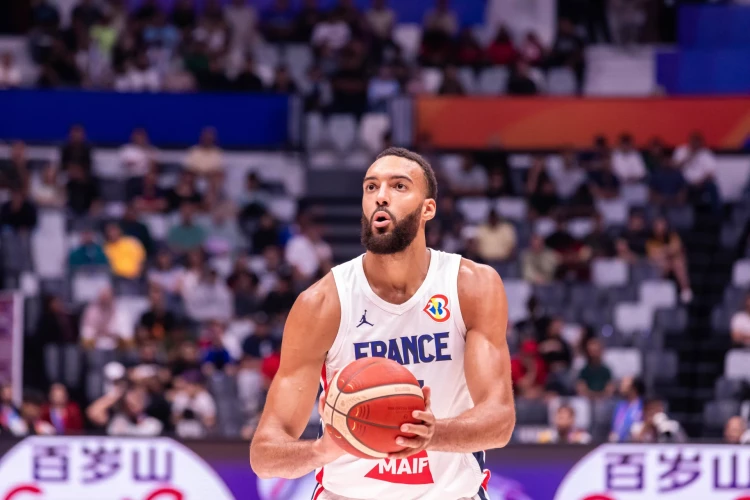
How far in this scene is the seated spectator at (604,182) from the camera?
1788 cm

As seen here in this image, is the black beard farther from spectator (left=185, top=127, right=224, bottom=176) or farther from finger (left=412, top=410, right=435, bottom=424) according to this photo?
spectator (left=185, top=127, right=224, bottom=176)

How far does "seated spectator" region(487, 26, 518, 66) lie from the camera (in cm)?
2089

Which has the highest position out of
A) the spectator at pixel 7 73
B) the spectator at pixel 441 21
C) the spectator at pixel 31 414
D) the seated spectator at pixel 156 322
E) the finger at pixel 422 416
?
the spectator at pixel 441 21

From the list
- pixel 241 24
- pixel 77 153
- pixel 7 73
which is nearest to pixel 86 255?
pixel 77 153

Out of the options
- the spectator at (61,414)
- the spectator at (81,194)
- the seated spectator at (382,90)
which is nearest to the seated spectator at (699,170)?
the seated spectator at (382,90)

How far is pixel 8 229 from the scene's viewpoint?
1588 centimetres

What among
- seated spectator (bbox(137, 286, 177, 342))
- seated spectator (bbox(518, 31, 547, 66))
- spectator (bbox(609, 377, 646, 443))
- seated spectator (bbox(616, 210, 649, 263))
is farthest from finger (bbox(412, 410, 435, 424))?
seated spectator (bbox(518, 31, 547, 66))

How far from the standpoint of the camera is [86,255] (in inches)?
598

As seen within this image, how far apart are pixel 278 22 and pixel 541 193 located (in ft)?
21.7

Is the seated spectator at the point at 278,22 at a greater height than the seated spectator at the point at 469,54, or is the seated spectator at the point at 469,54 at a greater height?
the seated spectator at the point at 278,22

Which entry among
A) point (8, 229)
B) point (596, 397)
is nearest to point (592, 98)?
point (596, 397)

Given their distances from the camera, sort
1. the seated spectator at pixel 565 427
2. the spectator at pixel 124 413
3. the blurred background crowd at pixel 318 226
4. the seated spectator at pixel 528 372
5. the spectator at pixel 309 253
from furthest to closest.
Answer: the spectator at pixel 309 253 < the blurred background crowd at pixel 318 226 < the seated spectator at pixel 528 372 < the spectator at pixel 124 413 < the seated spectator at pixel 565 427

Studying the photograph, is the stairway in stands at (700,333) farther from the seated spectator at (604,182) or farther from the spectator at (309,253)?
the spectator at (309,253)

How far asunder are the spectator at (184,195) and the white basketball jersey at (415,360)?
12089 millimetres
